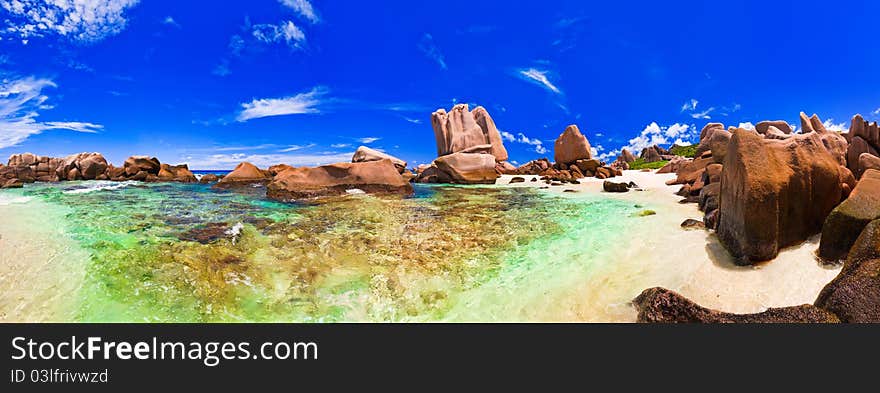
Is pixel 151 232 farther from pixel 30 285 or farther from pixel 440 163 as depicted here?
pixel 440 163

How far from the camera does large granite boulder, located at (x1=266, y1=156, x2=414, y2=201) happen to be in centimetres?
1670

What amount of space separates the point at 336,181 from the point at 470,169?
42.9 ft

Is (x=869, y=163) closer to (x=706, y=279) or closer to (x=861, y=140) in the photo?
(x=861, y=140)

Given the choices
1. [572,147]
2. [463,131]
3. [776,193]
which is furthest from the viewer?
[463,131]

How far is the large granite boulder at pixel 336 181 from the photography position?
16703 mm

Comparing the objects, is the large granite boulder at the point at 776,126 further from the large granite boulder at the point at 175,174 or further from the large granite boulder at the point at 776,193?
the large granite boulder at the point at 175,174

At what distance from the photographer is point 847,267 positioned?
329 centimetres

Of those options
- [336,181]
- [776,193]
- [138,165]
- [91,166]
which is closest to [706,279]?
[776,193]

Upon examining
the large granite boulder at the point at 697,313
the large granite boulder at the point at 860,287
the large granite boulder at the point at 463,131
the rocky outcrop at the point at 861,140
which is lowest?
the large granite boulder at the point at 697,313

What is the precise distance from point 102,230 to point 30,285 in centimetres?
394

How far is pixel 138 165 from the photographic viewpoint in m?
37.4

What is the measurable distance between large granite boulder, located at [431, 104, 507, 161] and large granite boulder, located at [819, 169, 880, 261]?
4319cm

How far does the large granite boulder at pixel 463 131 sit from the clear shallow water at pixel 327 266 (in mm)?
39410

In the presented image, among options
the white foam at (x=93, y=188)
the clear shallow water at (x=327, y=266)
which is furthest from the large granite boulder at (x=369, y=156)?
the clear shallow water at (x=327, y=266)
